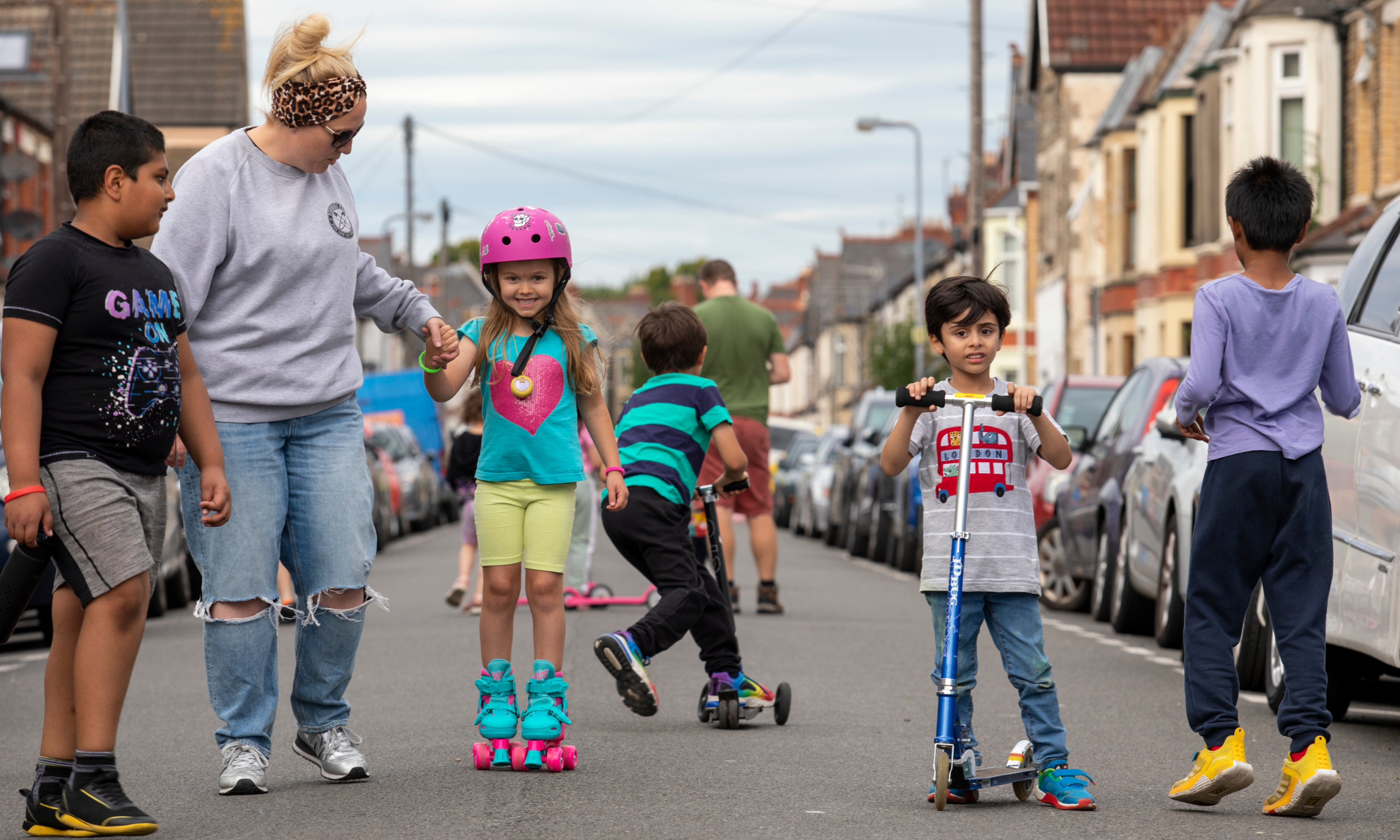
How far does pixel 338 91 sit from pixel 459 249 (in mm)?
142105

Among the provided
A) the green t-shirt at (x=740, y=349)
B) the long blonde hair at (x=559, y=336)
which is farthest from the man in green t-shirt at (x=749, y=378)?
the long blonde hair at (x=559, y=336)

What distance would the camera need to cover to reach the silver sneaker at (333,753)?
625 centimetres

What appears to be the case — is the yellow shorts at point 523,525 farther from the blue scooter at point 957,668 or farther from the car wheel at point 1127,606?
the car wheel at point 1127,606

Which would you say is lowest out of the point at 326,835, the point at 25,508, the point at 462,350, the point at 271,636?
the point at 326,835

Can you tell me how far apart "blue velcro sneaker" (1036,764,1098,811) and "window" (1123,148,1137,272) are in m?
36.3

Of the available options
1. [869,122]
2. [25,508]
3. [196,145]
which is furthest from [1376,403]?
[196,145]

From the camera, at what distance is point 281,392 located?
598 cm

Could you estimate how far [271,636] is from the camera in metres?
6.04

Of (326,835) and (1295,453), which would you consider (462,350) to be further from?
(1295,453)

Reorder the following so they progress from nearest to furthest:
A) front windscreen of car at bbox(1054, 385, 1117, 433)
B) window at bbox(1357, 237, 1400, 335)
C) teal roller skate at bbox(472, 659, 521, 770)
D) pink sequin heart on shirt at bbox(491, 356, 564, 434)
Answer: teal roller skate at bbox(472, 659, 521, 770), pink sequin heart on shirt at bbox(491, 356, 564, 434), window at bbox(1357, 237, 1400, 335), front windscreen of car at bbox(1054, 385, 1117, 433)

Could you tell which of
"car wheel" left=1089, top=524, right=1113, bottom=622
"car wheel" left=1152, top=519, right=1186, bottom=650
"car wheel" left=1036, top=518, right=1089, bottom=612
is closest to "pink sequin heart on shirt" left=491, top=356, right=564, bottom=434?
"car wheel" left=1152, top=519, right=1186, bottom=650

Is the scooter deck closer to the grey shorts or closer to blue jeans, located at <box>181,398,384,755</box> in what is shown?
blue jeans, located at <box>181,398,384,755</box>

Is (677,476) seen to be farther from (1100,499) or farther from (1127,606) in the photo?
(1100,499)

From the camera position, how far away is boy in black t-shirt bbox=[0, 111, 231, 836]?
204 inches
